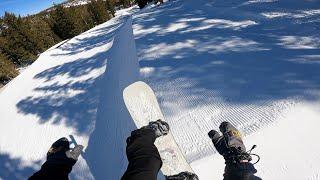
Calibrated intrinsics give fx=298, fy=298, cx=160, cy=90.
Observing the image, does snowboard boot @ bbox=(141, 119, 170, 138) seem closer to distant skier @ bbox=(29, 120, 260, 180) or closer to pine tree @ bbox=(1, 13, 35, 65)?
distant skier @ bbox=(29, 120, 260, 180)

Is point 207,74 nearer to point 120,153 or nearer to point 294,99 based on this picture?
point 294,99

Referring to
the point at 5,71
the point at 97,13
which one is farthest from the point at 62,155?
the point at 97,13

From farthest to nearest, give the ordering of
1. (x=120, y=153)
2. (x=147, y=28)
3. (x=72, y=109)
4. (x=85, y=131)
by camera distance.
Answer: (x=147, y=28) < (x=72, y=109) < (x=85, y=131) < (x=120, y=153)

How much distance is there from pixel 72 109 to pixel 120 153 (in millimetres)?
2748

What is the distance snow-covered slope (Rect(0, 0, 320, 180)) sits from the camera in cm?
355

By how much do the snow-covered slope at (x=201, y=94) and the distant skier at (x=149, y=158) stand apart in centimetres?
37

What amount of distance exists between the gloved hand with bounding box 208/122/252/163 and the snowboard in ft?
1.35

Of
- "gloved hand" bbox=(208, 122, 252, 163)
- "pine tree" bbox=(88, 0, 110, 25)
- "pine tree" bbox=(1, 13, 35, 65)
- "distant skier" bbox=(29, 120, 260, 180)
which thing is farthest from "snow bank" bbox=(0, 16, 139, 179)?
"pine tree" bbox=(88, 0, 110, 25)

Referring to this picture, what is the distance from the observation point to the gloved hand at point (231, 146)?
9.82 ft

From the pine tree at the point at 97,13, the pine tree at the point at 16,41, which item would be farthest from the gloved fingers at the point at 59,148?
the pine tree at the point at 97,13

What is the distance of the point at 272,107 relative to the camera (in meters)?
3.89

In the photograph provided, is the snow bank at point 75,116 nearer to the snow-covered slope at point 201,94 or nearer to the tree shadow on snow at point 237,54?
the snow-covered slope at point 201,94

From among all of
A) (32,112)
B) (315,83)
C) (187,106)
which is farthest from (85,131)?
(315,83)

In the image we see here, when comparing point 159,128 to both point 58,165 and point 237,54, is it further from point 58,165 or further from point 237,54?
point 237,54
